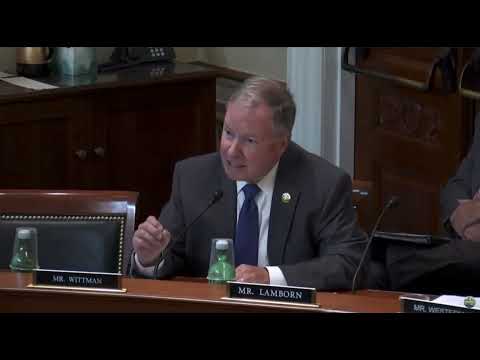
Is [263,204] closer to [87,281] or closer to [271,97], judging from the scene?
[271,97]

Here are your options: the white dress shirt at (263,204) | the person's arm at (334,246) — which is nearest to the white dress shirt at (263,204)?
the white dress shirt at (263,204)

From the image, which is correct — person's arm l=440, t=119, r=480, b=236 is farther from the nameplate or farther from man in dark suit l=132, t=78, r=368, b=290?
the nameplate

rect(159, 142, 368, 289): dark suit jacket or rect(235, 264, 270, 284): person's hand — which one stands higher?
rect(159, 142, 368, 289): dark suit jacket

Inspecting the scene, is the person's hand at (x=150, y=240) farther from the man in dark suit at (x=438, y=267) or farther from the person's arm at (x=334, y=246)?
the man in dark suit at (x=438, y=267)

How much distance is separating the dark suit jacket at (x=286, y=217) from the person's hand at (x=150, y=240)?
9 cm

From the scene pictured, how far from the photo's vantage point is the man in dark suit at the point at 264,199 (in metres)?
2.94

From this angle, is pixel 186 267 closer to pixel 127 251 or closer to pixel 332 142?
pixel 127 251

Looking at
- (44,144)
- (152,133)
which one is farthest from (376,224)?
(152,133)

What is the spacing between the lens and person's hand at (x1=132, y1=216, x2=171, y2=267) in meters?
2.77

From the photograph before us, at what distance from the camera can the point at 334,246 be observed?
115 inches

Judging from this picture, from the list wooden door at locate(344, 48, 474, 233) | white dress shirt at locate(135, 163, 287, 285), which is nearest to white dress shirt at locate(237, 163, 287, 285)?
white dress shirt at locate(135, 163, 287, 285)

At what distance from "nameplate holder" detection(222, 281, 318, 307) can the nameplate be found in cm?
19

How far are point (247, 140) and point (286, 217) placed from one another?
0.23 m
